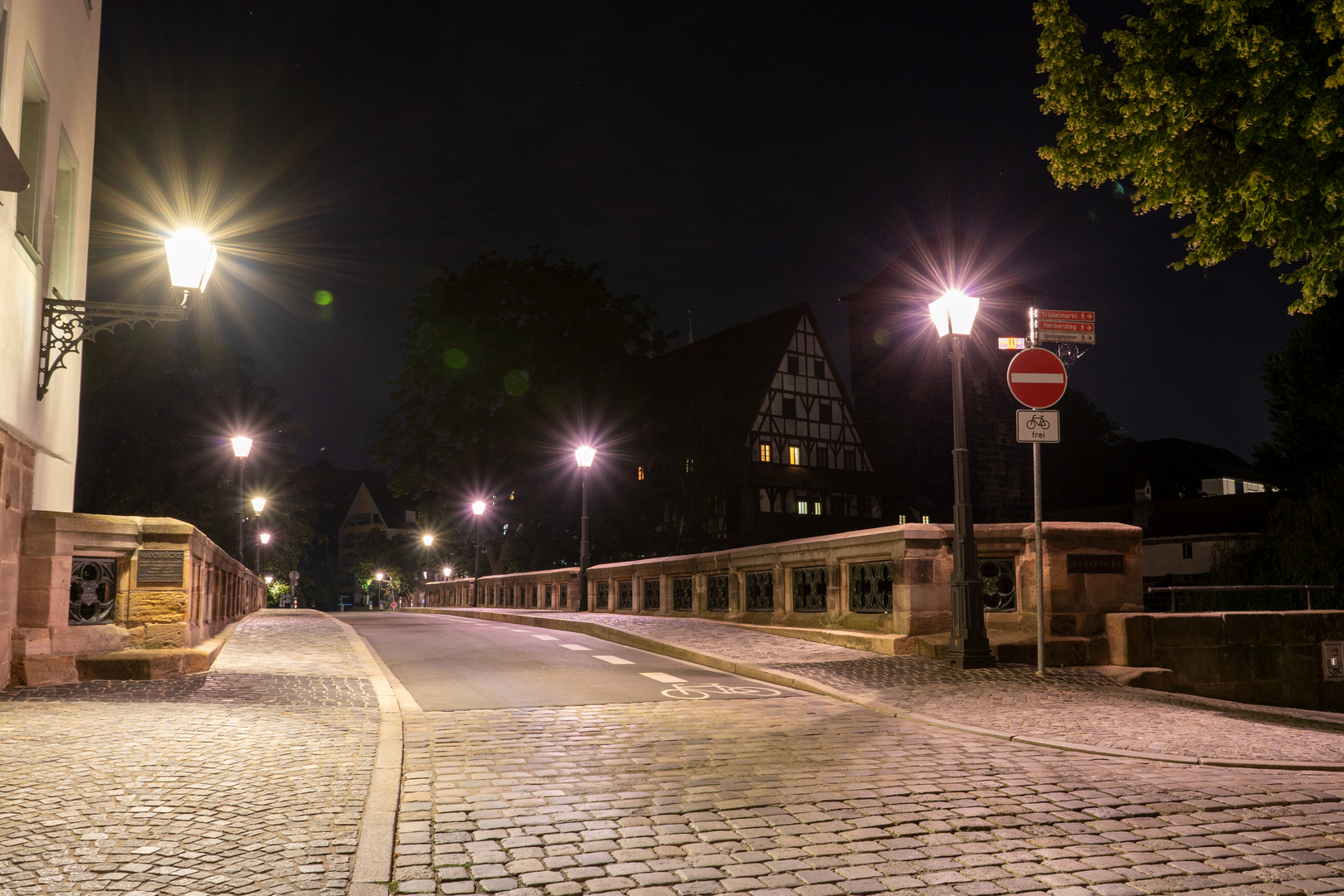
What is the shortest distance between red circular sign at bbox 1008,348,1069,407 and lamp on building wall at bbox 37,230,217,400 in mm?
8787

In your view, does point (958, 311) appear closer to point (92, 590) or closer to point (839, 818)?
point (839, 818)

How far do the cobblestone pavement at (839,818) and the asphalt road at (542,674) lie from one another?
7.49 feet

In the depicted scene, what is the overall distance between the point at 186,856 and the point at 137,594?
7.62 metres

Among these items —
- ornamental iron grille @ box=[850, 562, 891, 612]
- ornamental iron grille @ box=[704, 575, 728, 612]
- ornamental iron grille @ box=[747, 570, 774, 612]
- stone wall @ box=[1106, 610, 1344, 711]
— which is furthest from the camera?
ornamental iron grille @ box=[704, 575, 728, 612]

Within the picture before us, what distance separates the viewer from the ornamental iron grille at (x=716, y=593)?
21141 mm

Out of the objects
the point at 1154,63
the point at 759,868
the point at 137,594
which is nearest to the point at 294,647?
the point at 137,594

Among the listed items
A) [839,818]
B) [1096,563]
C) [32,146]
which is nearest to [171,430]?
[32,146]

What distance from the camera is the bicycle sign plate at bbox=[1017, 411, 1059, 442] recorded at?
11.8m

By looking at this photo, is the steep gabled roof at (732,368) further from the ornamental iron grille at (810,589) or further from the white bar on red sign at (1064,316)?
the white bar on red sign at (1064,316)

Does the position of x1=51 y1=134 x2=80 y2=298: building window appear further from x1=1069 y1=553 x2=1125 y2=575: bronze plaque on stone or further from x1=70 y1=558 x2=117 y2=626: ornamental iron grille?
x1=1069 y1=553 x2=1125 y2=575: bronze plaque on stone

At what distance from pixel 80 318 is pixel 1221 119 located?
12.1 meters

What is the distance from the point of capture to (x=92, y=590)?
1082 cm

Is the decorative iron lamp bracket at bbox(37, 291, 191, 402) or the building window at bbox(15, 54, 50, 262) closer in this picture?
the decorative iron lamp bracket at bbox(37, 291, 191, 402)

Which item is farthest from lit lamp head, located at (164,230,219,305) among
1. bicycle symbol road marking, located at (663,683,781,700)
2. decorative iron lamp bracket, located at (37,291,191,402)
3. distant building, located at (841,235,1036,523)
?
distant building, located at (841,235,1036,523)
